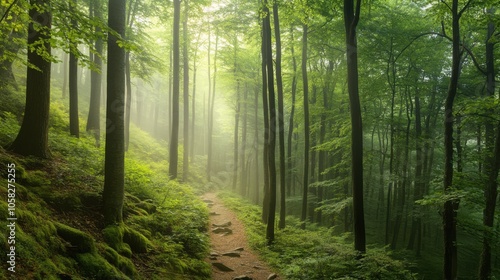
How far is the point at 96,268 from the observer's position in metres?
4.60

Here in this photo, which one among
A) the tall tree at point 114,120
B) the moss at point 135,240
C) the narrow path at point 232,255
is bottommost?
the narrow path at point 232,255

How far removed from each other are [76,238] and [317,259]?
612 centimetres

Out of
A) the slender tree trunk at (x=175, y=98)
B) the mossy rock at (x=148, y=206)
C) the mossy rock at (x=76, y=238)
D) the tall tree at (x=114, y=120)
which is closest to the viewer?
the mossy rock at (x=76, y=238)

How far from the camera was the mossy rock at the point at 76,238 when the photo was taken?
482 centimetres

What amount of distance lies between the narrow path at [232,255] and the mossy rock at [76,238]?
3.52m

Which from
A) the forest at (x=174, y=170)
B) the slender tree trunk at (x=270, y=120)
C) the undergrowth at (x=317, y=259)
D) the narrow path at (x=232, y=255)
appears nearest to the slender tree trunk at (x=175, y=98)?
the forest at (x=174, y=170)

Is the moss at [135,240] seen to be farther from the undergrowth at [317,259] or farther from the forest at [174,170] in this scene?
the undergrowth at [317,259]

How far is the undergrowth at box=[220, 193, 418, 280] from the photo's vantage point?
6.90 meters

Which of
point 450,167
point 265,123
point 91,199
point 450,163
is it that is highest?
point 265,123

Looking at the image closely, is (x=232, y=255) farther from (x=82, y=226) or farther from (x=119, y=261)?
(x=82, y=226)

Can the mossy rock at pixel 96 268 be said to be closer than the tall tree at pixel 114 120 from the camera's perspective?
Yes

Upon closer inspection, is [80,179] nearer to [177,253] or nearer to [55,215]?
[55,215]

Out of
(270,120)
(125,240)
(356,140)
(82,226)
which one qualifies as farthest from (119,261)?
(270,120)

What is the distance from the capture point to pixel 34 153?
6910mm
